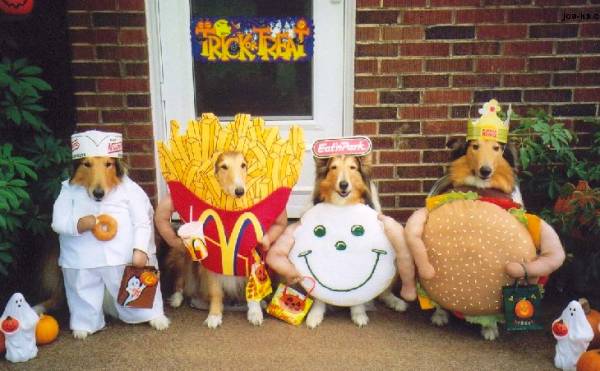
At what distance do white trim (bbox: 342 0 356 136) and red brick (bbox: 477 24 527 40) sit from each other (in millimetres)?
792

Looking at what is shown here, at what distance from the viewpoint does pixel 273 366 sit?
262 centimetres

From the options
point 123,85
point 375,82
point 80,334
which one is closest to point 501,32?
point 375,82

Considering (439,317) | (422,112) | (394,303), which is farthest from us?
(422,112)

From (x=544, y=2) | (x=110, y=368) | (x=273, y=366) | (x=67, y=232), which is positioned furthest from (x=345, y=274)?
(x=544, y=2)

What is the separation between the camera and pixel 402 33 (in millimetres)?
3477

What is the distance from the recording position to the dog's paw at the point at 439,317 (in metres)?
3.01

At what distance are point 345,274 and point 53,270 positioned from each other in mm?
1632

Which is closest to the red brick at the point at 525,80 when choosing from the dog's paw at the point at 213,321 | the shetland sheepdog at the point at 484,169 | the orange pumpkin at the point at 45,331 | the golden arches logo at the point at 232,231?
the shetland sheepdog at the point at 484,169

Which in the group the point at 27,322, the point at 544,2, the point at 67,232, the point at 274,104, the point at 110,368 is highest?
the point at 544,2

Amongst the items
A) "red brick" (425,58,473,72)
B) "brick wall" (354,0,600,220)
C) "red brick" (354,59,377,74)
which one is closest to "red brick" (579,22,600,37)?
"brick wall" (354,0,600,220)

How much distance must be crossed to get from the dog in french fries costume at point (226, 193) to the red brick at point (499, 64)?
1.39 metres

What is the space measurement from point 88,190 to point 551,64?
2.89m

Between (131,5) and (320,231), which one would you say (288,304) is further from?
(131,5)

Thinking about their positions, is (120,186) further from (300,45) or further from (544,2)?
(544,2)
